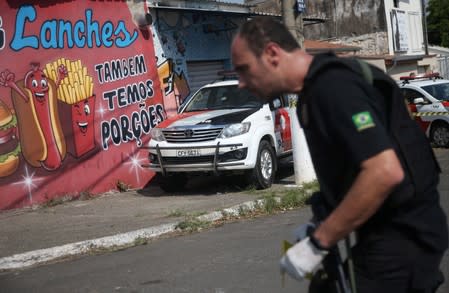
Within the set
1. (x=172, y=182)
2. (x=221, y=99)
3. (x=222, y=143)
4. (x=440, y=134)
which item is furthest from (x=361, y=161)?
(x=440, y=134)

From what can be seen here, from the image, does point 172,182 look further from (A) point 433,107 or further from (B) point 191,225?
(A) point 433,107

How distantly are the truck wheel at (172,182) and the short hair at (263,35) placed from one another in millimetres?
8876

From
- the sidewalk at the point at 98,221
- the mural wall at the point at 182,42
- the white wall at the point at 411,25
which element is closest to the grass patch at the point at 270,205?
the sidewalk at the point at 98,221

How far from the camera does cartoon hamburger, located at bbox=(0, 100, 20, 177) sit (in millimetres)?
9570

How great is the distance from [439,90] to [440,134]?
3.53 ft

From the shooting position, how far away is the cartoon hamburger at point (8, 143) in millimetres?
9570

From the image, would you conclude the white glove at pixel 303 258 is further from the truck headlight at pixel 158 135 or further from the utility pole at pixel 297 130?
the truck headlight at pixel 158 135

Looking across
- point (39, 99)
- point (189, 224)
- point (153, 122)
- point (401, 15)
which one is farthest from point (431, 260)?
point (401, 15)

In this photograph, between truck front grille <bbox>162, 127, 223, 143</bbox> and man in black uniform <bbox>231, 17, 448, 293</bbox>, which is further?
truck front grille <bbox>162, 127, 223, 143</bbox>

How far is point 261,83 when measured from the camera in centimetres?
215

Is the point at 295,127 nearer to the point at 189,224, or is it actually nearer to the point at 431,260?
the point at 189,224

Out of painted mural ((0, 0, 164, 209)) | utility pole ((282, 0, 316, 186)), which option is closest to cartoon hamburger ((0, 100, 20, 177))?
painted mural ((0, 0, 164, 209))

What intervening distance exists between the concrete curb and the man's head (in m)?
5.14

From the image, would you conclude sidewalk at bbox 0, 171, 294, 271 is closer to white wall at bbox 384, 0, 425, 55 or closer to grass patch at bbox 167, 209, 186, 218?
grass patch at bbox 167, 209, 186, 218
